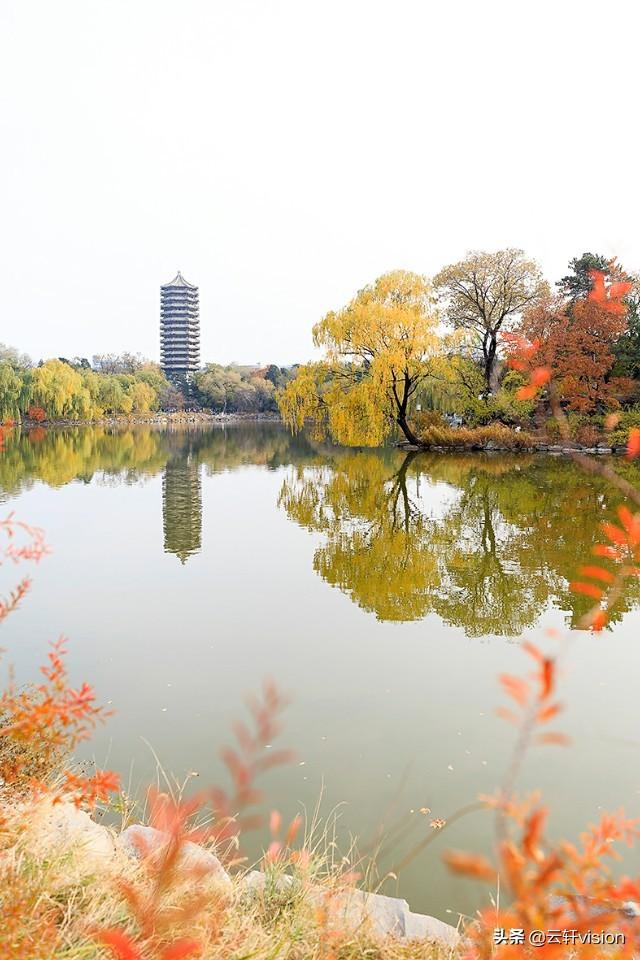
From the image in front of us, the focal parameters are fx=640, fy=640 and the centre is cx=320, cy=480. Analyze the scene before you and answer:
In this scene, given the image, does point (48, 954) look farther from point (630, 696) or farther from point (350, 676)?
point (630, 696)

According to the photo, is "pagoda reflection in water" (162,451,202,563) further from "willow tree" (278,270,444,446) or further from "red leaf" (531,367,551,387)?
"red leaf" (531,367,551,387)

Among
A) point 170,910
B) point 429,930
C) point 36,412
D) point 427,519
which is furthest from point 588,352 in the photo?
point 36,412

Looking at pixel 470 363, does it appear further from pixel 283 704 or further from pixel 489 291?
pixel 283 704

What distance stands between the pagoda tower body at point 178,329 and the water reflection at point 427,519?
53171 millimetres

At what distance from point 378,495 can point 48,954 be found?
10250 millimetres

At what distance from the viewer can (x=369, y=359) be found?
19578mm

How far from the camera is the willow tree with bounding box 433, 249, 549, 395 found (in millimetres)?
22469

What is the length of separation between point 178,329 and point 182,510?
64.6 m

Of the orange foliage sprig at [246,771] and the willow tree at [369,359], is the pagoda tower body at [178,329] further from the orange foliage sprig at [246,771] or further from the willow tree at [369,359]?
the orange foliage sprig at [246,771]

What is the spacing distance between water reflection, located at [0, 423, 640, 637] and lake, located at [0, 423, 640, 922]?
0.05 metres

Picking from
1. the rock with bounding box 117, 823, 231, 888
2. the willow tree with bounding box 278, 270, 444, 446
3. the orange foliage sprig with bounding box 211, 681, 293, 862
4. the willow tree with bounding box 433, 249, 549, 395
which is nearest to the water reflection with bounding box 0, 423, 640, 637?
the willow tree with bounding box 278, 270, 444, 446

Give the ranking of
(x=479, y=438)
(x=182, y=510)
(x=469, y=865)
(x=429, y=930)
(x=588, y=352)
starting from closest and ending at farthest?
(x=469, y=865) < (x=429, y=930) < (x=182, y=510) < (x=588, y=352) < (x=479, y=438)

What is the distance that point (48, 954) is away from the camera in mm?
1578

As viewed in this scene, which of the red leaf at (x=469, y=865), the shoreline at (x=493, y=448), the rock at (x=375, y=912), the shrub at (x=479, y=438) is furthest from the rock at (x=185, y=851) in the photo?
the shrub at (x=479, y=438)
